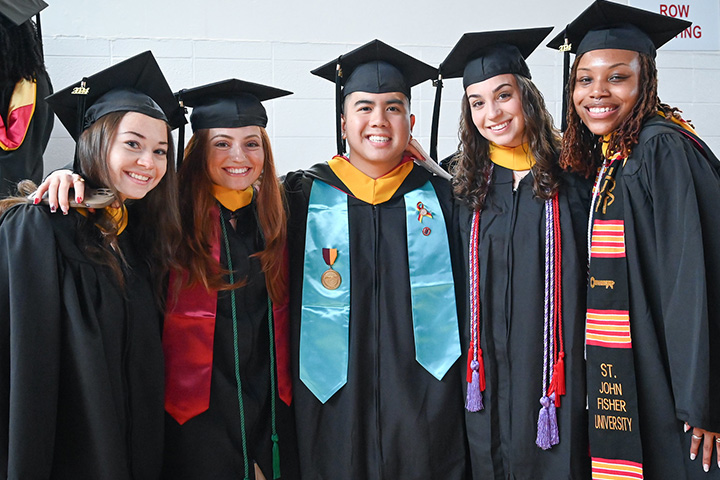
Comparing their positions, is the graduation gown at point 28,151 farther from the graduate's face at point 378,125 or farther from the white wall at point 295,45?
the graduate's face at point 378,125

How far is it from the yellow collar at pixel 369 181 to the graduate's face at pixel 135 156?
0.74 meters

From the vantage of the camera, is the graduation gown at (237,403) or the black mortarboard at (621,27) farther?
the graduation gown at (237,403)

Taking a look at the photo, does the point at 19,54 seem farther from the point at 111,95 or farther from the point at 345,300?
the point at 345,300

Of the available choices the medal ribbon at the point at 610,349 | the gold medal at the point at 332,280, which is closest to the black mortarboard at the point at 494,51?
the medal ribbon at the point at 610,349

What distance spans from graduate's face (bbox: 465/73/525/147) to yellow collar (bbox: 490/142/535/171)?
0.07ft

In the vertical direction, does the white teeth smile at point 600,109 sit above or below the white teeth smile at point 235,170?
above

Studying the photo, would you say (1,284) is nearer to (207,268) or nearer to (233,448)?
(207,268)

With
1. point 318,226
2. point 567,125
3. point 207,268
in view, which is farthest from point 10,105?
point 567,125

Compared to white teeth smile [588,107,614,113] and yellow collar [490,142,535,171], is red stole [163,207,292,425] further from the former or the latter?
white teeth smile [588,107,614,113]

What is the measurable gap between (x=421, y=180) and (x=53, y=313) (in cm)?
142

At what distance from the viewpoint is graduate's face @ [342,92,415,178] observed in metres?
2.40

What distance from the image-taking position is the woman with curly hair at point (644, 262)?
1.81 meters

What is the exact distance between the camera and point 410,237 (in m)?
2.36

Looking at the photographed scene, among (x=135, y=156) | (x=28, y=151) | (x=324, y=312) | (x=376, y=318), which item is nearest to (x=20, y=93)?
(x=28, y=151)
